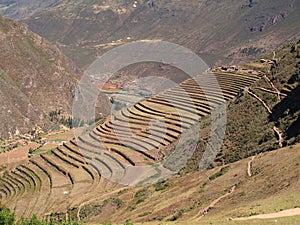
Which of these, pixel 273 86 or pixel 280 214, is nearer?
pixel 280 214

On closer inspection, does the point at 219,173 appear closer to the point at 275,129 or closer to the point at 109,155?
the point at 275,129

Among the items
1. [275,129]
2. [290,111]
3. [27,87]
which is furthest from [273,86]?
[27,87]

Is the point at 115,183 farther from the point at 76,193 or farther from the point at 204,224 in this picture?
the point at 204,224

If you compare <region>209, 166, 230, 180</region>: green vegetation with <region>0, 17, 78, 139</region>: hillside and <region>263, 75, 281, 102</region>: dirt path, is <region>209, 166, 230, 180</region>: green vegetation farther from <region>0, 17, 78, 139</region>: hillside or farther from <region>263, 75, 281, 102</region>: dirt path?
<region>0, 17, 78, 139</region>: hillside

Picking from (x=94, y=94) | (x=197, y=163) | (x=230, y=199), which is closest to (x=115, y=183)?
(x=197, y=163)

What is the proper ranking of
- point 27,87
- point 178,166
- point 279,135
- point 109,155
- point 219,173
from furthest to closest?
point 27,87 < point 109,155 < point 178,166 < point 279,135 < point 219,173

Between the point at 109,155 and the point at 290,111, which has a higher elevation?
the point at 290,111

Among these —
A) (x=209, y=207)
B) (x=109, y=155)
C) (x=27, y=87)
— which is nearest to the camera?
(x=209, y=207)
